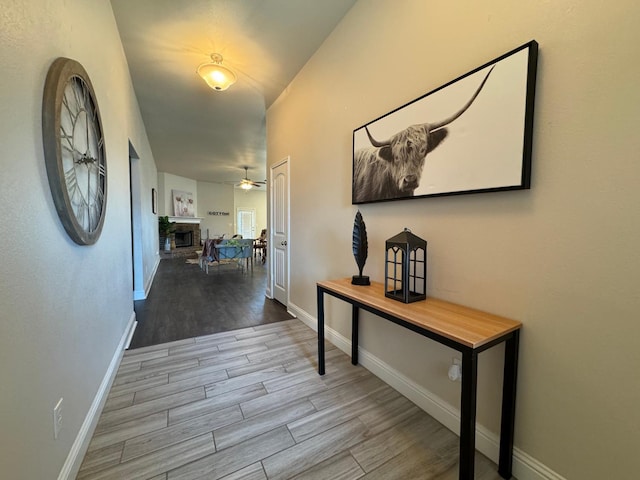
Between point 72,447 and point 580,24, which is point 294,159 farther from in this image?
point 72,447

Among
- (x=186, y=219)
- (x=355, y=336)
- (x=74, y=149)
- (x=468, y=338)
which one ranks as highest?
(x=74, y=149)

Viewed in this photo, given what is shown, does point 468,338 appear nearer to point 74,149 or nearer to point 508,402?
point 508,402

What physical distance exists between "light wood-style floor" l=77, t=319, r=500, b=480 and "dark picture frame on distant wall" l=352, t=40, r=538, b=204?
1.40 m

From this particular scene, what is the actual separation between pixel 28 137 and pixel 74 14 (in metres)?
1.05

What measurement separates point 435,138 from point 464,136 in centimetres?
17

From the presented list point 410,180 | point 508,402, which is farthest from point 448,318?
point 410,180

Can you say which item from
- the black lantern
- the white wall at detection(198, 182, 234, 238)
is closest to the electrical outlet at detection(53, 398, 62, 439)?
the black lantern

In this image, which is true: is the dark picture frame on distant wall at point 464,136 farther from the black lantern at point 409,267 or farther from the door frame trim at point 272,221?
the door frame trim at point 272,221

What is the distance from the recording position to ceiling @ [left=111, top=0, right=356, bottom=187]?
2213mm

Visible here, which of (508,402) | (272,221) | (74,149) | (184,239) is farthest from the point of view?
(184,239)

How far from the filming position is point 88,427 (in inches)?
55.1

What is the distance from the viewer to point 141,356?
232 centimetres

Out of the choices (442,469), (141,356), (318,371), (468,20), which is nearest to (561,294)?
(442,469)

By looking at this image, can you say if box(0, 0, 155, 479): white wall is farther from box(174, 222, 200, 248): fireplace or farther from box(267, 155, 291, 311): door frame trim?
box(174, 222, 200, 248): fireplace
